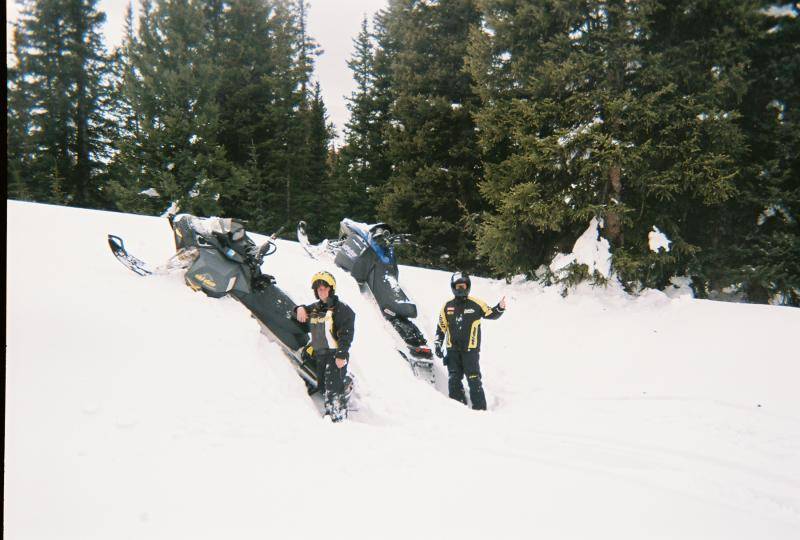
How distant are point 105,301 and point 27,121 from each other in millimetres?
20176

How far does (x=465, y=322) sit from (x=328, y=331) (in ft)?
6.32

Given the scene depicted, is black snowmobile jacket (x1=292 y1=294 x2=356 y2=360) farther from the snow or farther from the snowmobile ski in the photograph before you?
the snow

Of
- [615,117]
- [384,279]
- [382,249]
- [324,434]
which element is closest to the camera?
[324,434]

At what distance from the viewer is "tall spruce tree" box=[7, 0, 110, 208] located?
61.1ft

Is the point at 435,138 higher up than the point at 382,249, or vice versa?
the point at 435,138

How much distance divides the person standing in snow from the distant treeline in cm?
499

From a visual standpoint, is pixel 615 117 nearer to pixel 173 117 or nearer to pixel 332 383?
pixel 332 383

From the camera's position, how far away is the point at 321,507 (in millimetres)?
2465

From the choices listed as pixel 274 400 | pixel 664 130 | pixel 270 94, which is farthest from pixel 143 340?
pixel 270 94

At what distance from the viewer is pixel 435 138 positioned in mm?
13258

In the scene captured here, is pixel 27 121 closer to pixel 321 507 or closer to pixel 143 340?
pixel 143 340

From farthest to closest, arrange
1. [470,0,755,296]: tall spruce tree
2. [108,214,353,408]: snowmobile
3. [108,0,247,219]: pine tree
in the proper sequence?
[108,0,247,219]: pine tree < [470,0,755,296]: tall spruce tree < [108,214,353,408]: snowmobile

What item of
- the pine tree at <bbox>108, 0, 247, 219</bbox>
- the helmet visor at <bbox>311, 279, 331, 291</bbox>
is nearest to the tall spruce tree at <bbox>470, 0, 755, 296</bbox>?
the helmet visor at <bbox>311, 279, 331, 291</bbox>

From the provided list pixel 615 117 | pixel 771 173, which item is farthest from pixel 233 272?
pixel 771 173
